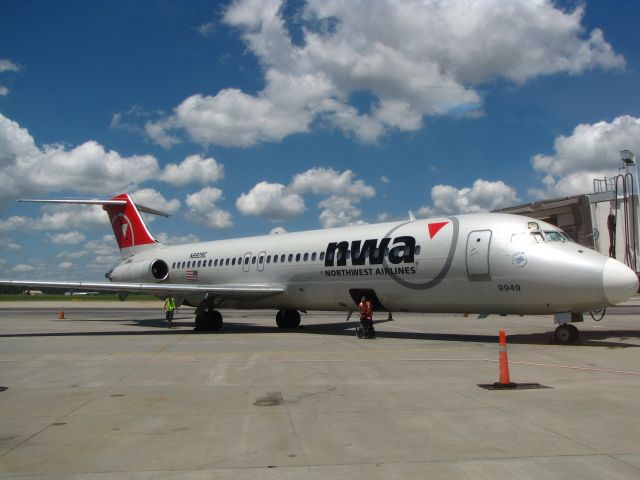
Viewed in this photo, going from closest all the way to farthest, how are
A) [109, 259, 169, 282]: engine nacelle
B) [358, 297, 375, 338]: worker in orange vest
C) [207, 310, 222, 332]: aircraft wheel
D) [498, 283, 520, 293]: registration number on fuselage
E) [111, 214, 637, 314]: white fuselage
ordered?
[111, 214, 637, 314]: white fuselage < [498, 283, 520, 293]: registration number on fuselage < [358, 297, 375, 338]: worker in orange vest < [207, 310, 222, 332]: aircraft wheel < [109, 259, 169, 282]: engine nacelle

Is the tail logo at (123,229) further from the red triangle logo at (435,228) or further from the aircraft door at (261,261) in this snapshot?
the red triangle logo at (435,228)

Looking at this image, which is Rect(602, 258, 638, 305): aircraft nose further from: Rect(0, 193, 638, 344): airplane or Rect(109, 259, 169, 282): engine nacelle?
Rect(109, 259, 169, 282): engine nacelle

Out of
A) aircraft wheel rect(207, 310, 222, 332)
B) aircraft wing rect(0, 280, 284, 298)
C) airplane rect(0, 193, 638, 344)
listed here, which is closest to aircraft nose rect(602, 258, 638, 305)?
airplane rect(0, 193, 638, 344)

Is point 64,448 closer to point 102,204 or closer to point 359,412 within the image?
point 359,412

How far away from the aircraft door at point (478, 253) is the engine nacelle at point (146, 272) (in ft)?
54.5

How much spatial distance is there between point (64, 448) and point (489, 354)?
997 cm

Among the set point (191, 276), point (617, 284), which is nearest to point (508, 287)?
point (617, 284)

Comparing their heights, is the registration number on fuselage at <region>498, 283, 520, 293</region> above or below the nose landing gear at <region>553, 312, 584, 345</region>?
above

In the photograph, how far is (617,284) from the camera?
1384 centimetres

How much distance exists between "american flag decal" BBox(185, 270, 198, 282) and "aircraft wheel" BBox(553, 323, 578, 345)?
637 inches

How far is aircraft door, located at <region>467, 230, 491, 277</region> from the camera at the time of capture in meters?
15.6

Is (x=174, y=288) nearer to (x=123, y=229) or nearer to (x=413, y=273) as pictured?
(x=413, y=273)

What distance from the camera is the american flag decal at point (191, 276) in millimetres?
26094

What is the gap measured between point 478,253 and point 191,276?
1483 cm
